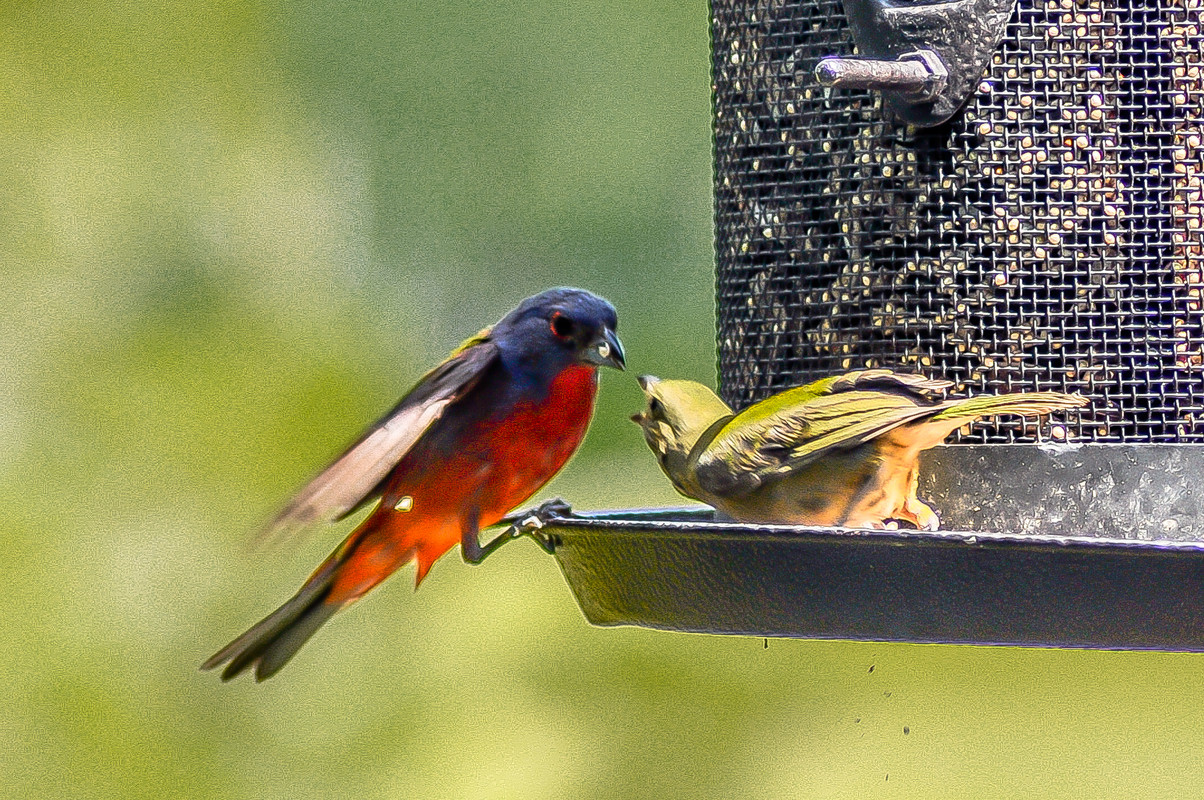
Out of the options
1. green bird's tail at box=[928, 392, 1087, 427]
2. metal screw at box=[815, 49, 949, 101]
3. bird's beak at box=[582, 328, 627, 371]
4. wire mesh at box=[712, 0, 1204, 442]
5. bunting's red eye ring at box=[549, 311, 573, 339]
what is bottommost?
bird's beak at box=[582, 328, 627, 371]

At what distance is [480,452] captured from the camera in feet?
16.0

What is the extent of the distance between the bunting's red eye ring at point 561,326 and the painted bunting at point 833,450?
0.95 meters

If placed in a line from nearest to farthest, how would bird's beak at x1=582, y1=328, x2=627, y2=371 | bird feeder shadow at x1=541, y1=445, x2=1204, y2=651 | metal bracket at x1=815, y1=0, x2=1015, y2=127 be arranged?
1. bird feeder shadow at x1=541, y1=445, x2=1204, y2=651
2. metal bracket at x1=815, y1=0, x2=1015, y2=127
3. bird's beak at x1=582, y1=328, x2=627, y2=371

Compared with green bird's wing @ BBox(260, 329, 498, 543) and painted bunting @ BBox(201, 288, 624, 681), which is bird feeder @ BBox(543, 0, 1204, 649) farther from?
painted bunting @ BBox(201, 288, 624, 681)

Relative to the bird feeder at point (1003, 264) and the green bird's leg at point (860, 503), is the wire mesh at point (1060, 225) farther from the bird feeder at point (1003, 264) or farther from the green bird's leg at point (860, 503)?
the green bird's leg at point (860, 503)

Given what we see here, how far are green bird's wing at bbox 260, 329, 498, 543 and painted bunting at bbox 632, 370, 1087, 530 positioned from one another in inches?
28.3

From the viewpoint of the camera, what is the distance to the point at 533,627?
741cm

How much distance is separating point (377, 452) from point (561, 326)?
36.8 inches

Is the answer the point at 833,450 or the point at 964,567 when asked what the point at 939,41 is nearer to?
the point at 833,450

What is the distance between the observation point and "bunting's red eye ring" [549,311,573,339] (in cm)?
483

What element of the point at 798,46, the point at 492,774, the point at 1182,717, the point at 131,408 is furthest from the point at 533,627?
→ the point at 798,46

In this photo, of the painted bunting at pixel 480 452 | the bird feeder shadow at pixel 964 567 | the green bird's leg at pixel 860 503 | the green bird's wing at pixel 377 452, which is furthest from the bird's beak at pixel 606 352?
the green bird's leg at pixel 860 503

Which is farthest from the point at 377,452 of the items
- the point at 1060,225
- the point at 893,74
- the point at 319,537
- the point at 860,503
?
the point at 319,537

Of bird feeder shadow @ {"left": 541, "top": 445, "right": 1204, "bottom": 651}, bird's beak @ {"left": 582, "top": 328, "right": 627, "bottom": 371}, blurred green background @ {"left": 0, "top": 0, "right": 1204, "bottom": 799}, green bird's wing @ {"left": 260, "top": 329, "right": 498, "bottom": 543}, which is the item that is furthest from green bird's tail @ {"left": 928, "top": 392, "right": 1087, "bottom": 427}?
blurred green background @ {"left": 0, "top": 0, "right": 1204, "bottom": 799}
